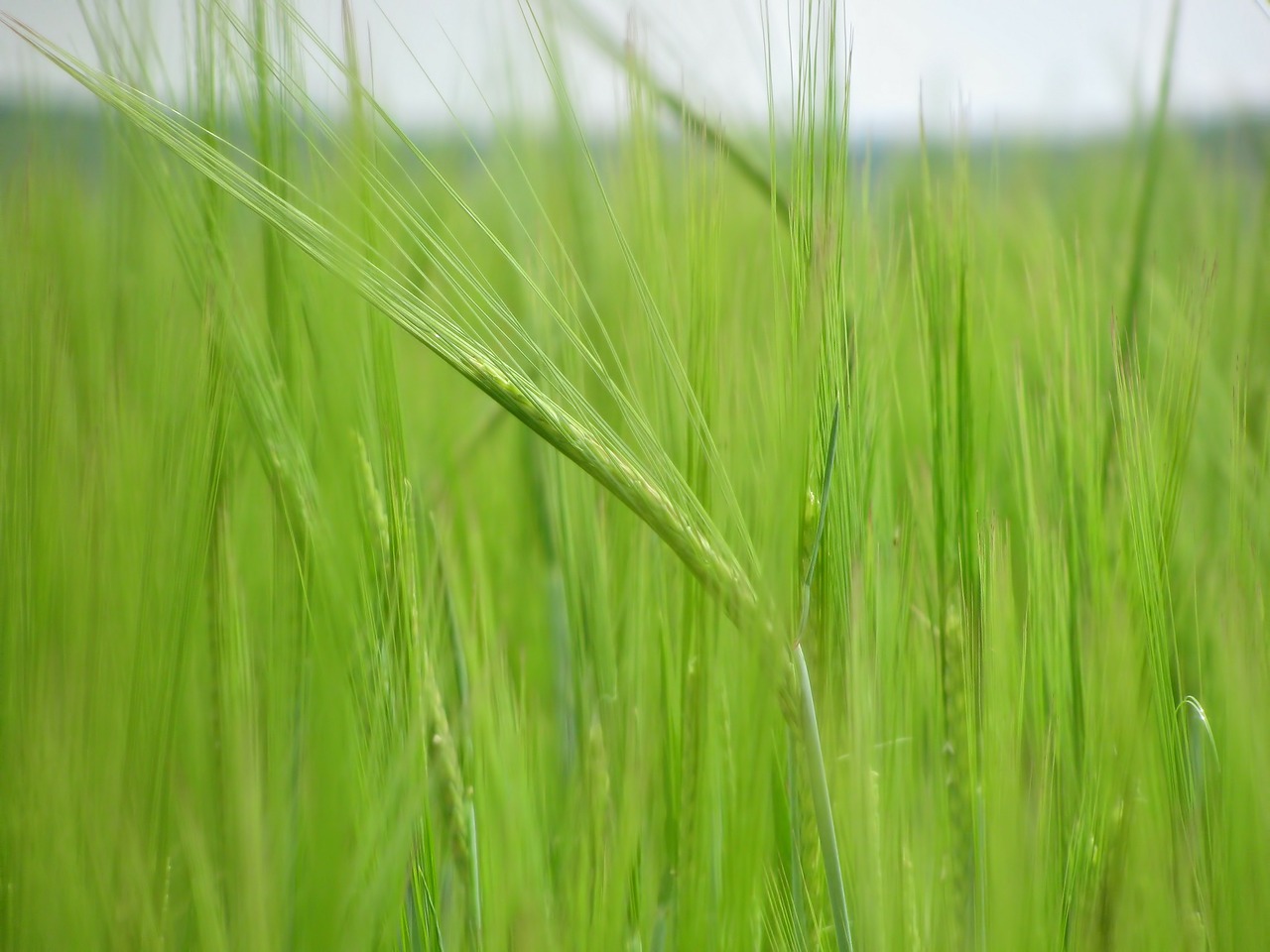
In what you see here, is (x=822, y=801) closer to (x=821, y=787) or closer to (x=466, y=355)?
(x=821, y=787)

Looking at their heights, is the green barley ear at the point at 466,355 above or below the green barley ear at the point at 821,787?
above

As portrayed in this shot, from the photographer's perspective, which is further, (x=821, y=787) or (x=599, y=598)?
(x=599, y=598)

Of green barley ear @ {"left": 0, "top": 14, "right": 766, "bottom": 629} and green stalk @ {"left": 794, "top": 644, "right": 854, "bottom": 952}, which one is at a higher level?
green barley ear @ {"left": 0, "top": 14, "right": 766, "bottom": 629}

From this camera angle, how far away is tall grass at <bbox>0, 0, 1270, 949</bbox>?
28cm

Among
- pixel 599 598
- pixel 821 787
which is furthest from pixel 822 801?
pixel 599 598

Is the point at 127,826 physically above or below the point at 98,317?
below

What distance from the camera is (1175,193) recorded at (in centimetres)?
83

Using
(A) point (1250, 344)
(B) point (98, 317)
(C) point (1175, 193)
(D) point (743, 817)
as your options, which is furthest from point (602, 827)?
(C) point (1175, 193)

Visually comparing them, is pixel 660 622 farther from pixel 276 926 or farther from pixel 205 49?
pixel 205 49

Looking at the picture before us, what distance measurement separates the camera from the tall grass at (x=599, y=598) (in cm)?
28

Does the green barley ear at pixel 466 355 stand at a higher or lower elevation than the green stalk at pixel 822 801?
higher

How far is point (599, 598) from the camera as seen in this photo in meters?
0.45

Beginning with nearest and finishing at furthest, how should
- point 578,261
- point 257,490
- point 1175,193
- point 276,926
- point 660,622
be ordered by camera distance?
point 276,926, point 660,622, point 257,490, point 578,261, point 1175,193

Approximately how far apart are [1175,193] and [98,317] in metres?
0.94
